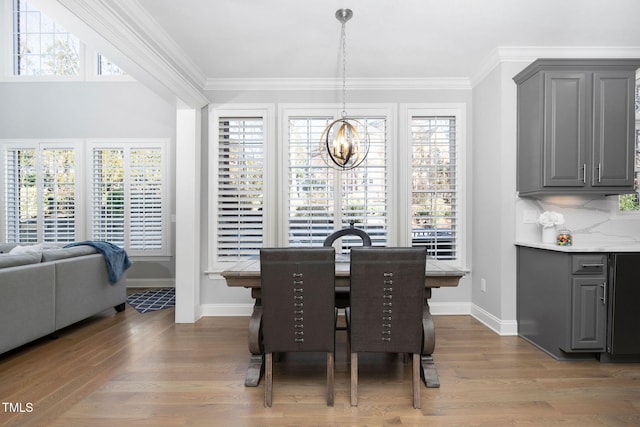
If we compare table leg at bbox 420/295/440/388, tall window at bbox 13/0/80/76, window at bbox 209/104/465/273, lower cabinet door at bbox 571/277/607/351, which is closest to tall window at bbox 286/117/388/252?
window at bbox 209/104/465/273

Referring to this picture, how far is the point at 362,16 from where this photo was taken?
2.74 metres

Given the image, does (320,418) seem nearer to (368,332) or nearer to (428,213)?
(368,332)

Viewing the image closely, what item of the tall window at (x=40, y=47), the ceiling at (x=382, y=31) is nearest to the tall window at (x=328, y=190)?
the ceiling at (x=382, y=31)

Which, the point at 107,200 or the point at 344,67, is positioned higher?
the point at 344,67

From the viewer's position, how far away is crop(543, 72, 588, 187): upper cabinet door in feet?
9.73

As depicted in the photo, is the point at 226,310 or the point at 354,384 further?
the point at 226,310

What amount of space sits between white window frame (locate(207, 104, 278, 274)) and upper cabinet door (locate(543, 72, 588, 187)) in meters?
2.77

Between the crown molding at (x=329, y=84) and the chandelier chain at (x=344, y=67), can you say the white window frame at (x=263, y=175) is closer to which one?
the crown molding at (x=329, y=84)

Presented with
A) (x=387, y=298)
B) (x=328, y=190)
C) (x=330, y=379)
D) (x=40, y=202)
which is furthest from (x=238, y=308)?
(x=40, y=202)

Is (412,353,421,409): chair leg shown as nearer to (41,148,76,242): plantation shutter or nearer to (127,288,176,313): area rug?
(127,288,176,313): area rug

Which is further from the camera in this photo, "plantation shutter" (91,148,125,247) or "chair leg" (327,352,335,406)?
"plantation shutter" (91,148,125,247)

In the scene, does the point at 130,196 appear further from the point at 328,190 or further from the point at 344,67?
the point at 344,67

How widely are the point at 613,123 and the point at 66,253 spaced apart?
5314 mm

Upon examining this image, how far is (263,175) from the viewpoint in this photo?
158 inches
